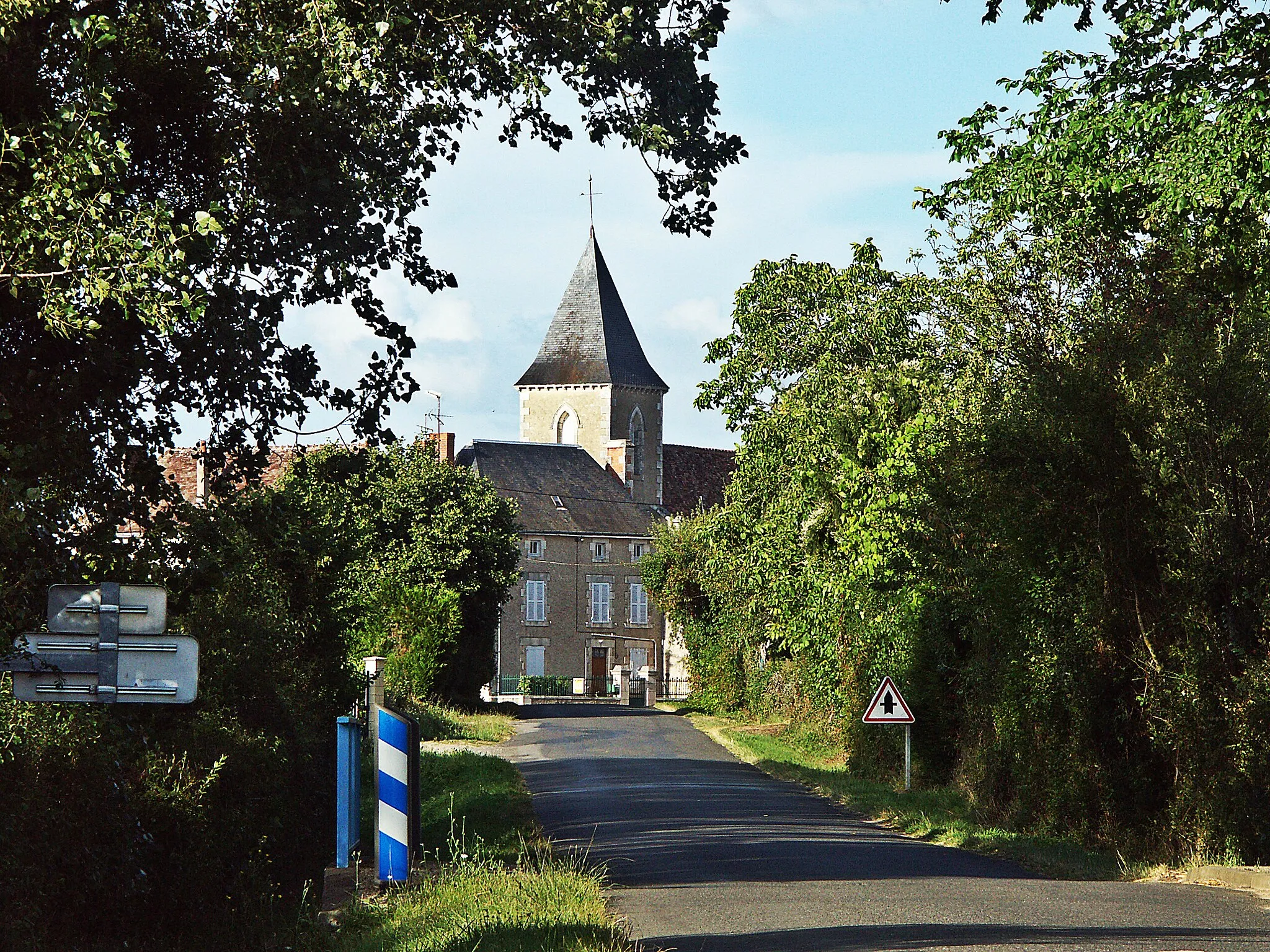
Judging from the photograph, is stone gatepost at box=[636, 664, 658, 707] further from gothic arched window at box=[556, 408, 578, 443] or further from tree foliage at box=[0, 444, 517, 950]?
tree foliage at box=[0, 444, 517, 950]

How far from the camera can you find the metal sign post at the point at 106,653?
6078 mm

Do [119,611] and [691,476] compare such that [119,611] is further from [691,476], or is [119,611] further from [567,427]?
[691,476]

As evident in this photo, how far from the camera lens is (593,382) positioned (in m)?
97.3

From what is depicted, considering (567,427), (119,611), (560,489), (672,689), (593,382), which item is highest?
(593,382)

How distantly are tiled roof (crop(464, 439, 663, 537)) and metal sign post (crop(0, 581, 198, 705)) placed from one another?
2910 inches

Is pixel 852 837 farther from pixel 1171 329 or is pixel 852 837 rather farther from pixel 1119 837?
pixel 1171 329

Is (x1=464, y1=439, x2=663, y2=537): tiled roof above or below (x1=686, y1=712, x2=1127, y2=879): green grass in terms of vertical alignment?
above

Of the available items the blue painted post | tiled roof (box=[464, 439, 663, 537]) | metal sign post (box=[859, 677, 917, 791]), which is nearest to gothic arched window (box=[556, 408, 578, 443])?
tiled roof (box=[464, 439, 663, 537])

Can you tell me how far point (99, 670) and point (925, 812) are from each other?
13.9m

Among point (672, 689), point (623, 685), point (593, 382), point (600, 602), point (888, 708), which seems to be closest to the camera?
point (888, 708)

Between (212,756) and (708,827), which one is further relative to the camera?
(708,827)

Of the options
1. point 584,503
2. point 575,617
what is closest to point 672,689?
point 575,617

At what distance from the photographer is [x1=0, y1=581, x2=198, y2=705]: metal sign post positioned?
19.9 feet

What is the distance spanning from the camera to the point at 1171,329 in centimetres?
1441
